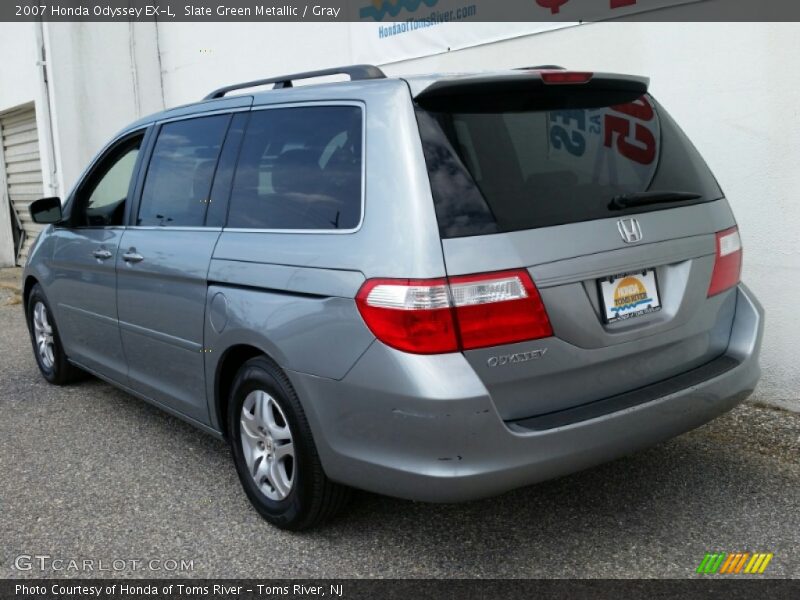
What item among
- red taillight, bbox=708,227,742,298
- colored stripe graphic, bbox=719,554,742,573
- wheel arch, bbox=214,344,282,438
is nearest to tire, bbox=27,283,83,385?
wheel arch, bbox=214,344,282,438

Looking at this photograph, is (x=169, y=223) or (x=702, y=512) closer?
(x=702, y=512)

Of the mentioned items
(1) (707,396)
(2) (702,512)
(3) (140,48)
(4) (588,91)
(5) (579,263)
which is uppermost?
(3) (140,48)

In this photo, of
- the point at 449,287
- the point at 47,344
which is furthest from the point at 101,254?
the point at 449,287

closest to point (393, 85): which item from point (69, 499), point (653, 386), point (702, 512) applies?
point (653, 386)

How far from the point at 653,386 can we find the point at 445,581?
3.48ft

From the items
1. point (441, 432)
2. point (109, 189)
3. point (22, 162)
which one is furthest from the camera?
point (22, 162)

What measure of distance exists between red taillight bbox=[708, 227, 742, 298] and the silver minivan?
0.04 feet

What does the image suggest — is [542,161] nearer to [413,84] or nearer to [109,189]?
[413,84]

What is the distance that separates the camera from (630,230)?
2928 mm

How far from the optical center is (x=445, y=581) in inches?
117

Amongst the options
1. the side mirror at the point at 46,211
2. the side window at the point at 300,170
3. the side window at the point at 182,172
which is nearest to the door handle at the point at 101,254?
the side window at the point at 182,172

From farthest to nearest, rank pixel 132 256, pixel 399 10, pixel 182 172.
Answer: pixel 399 10 < pixel 132 256 < pixel 182 172

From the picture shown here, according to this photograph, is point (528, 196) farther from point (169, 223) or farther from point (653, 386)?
point (169, 223)

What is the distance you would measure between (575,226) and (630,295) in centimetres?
34
